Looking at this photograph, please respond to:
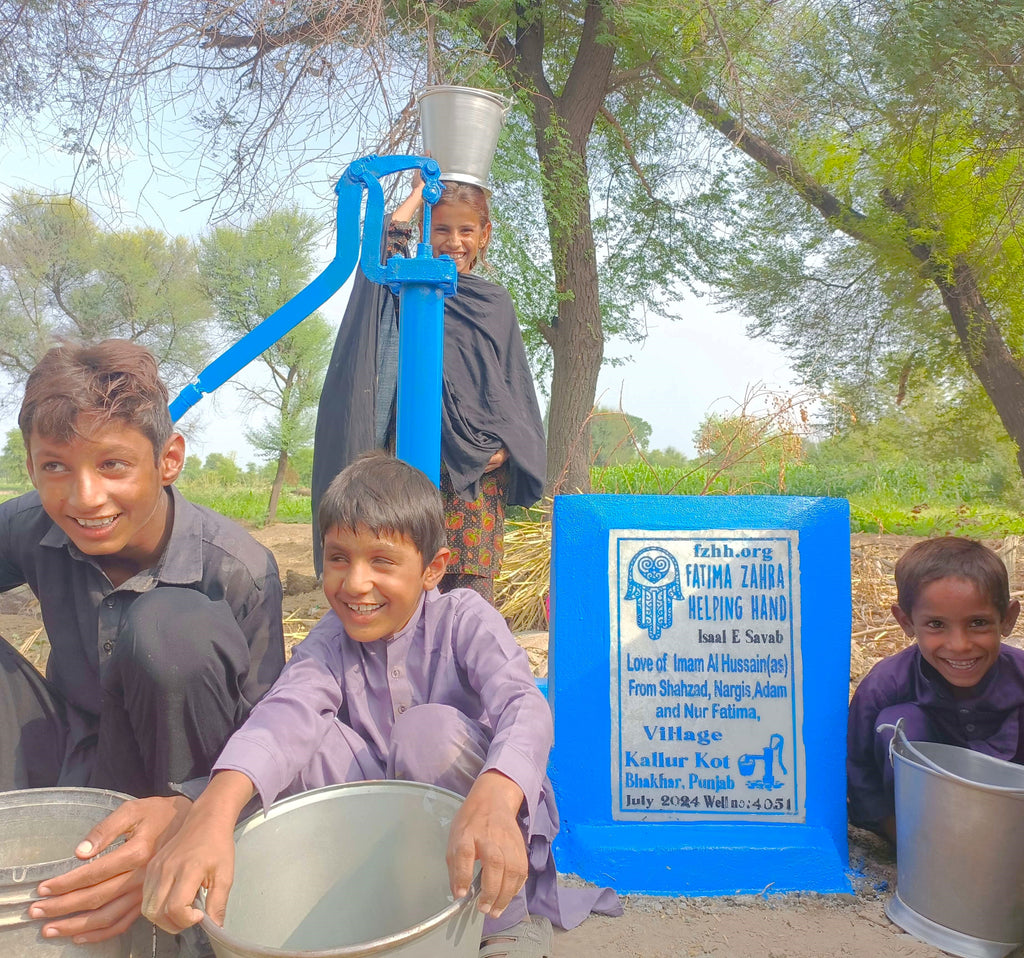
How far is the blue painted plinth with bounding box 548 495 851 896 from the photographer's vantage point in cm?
200

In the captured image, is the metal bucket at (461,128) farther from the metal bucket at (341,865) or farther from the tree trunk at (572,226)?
the tree trunk at (572,226)

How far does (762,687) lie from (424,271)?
135 centimetres

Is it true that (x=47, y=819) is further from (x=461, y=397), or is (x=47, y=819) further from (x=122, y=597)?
(x=461, y=397)

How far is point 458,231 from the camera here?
249cm

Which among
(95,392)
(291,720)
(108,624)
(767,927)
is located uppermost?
(95,392)

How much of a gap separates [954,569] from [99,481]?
193 centimetres

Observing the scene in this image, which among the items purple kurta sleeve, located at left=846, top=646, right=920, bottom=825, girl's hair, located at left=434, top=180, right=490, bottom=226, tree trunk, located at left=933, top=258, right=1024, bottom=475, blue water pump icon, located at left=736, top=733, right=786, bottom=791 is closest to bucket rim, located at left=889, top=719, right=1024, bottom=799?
purple kurta sleeve, located at left=846, top=646, right=920, bottom=825

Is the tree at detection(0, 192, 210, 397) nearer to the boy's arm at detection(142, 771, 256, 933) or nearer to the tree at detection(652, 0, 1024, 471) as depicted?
the tree at detection(652, 0, 1024, 471)

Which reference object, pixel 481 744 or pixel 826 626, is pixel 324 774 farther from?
pixel 826 626

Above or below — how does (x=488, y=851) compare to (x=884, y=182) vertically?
below

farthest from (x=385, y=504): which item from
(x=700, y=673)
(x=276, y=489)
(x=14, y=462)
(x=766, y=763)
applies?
(x=14, y=462)

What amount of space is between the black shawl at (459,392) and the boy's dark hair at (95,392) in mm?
811

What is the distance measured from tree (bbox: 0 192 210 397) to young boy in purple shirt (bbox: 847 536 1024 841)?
1386cm

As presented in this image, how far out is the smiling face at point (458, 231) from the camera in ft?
8.01
